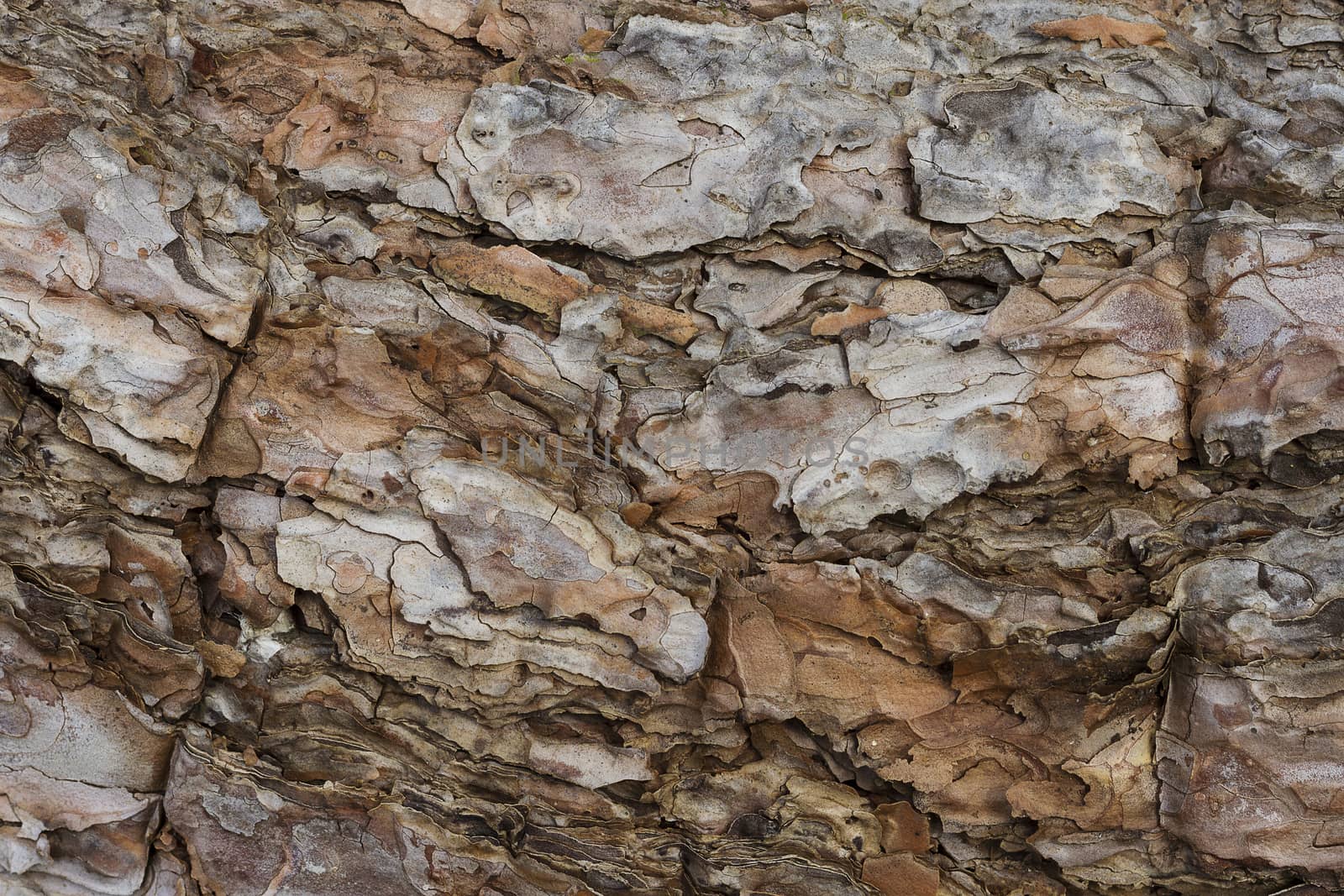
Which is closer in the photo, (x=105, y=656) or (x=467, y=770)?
(x=105, y=656)

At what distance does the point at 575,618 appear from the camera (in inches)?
137

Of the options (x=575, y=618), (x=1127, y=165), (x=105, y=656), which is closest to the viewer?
(x=105, y=656)

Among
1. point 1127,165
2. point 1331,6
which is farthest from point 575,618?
point 1331,6

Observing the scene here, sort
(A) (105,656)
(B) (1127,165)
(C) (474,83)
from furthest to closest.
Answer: (C) (474,83) < (B) (1127,165) < (A) (105,656)

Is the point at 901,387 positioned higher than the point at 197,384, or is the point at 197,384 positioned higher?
the point at 901,387

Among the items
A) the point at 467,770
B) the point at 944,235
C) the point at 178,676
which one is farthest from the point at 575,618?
the point at 944,235

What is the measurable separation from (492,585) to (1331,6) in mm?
4199

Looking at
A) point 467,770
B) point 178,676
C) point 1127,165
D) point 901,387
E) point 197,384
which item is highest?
point 1127,165

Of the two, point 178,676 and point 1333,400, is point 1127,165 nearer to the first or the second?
point 1333,400

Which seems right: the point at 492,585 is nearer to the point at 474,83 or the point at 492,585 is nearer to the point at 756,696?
the point at 756,696

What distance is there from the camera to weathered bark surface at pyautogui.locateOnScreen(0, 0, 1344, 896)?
10.8 feet

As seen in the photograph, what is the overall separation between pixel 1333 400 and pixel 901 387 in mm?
1467

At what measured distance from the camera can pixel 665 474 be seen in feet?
12.3

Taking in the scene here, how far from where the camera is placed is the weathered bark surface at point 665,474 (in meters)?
3.29
